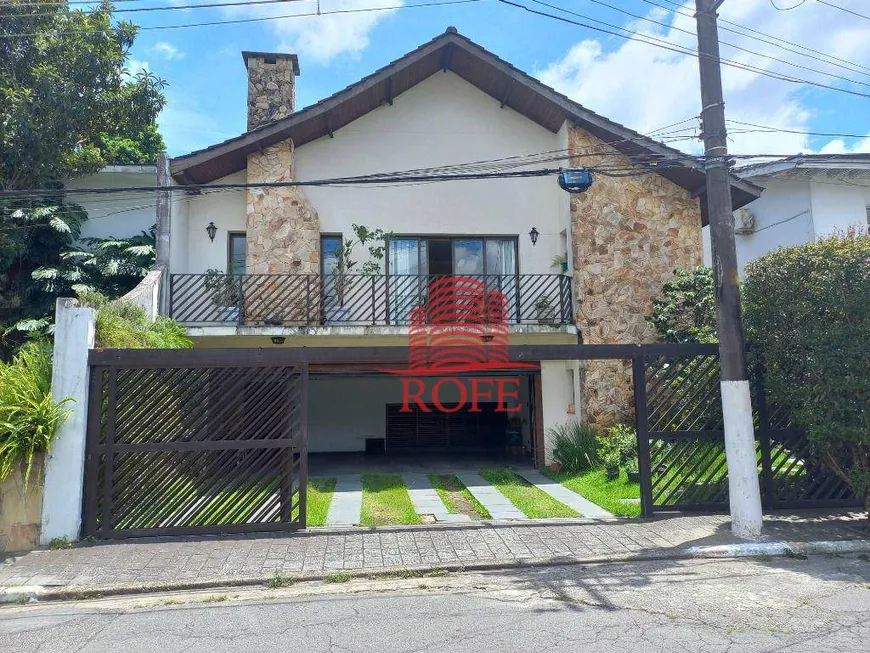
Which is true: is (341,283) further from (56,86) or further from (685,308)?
(685,308)

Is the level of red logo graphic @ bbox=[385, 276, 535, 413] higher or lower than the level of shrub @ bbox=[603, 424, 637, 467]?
higher

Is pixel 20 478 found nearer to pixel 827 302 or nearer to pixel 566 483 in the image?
pixel 566 483

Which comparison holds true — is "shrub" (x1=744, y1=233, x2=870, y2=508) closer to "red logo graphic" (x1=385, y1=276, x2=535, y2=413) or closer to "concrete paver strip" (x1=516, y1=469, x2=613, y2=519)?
"concrete paver strip" (x1=516, y1=469, x2=613, y2=519)

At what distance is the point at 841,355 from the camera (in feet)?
21.1

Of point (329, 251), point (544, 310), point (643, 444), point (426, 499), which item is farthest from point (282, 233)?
point (643, 444)

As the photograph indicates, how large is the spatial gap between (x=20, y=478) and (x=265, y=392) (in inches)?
108

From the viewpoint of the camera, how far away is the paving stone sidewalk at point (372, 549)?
18.2 feet

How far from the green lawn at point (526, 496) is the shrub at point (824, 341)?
313 centimetres

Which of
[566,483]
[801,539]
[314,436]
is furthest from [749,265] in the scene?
[314,436]

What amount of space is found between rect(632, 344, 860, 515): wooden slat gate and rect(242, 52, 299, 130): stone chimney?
34.5ft

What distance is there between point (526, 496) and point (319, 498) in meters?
3.30

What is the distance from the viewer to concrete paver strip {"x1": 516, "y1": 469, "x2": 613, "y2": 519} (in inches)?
314

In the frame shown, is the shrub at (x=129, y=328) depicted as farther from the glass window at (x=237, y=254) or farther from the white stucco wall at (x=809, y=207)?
the white stucco wall at (x=809, y=207)

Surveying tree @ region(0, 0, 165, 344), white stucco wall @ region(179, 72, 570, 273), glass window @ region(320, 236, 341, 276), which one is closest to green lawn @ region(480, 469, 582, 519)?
white stucco wall @ region(179, 72, 570, 273)
